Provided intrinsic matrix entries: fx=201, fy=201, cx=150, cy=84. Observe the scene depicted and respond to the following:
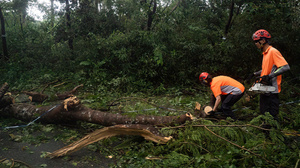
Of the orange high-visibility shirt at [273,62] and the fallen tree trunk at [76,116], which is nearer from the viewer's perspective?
the orange high-visibility shirt at [273,62]

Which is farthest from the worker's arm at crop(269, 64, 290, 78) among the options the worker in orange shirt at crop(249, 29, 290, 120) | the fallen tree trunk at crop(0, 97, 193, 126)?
the fallen tree trunk at crop(0, 97, 193, 126)

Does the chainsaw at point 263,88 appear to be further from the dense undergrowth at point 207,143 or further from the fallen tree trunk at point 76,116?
the fallen tree trunk at point 76,116

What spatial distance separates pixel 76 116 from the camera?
4340mm

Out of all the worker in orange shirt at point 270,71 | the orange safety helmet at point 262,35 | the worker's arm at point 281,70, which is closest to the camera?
the worker's arm at point 281,70

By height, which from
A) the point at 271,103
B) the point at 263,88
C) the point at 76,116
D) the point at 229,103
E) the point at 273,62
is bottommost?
the point at 76,116

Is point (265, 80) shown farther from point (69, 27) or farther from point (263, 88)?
point (69, 27)

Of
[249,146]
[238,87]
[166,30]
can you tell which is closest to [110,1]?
[166,30]

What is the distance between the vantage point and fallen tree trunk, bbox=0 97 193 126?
3.97 meters

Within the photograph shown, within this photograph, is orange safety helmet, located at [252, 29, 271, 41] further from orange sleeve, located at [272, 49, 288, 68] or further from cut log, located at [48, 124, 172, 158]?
cut log, located at [48, 124, 172, 158]

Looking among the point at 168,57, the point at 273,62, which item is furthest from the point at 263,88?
the point at 168,57

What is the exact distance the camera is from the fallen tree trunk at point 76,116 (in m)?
3.97

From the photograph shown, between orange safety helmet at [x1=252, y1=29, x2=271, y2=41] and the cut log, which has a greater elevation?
orange safety helmet at [x1=252, y1=29, x2=271, y2=41]

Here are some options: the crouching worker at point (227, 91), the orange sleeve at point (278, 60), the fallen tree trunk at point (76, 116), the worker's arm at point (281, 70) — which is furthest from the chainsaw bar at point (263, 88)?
the fallen tree trunk at point (76, 116)

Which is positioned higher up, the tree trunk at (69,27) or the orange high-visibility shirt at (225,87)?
the tree trunk at (69,27)
